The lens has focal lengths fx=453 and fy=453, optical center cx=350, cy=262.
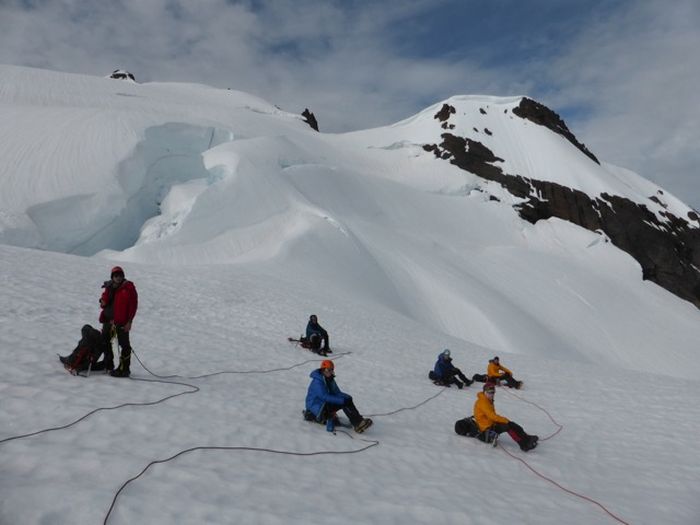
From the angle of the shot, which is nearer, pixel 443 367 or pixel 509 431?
pixel 509 431

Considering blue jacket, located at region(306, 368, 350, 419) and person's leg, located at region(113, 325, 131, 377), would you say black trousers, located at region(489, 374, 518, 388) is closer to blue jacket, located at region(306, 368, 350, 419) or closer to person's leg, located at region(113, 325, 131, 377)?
blue jacket, located at region(306, 368, 350, 419)

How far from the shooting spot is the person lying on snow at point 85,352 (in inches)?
266

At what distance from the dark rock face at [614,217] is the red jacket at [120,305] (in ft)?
142

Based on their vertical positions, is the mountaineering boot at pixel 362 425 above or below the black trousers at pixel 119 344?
below

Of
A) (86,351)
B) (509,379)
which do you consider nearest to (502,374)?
(509,379)

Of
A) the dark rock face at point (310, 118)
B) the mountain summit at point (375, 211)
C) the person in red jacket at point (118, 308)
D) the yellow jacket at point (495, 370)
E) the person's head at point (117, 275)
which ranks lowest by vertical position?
the yellow jacket at point (495, 370)

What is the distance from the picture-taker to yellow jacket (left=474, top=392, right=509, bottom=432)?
7.04 meters

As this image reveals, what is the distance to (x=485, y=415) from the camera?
23.4 ft

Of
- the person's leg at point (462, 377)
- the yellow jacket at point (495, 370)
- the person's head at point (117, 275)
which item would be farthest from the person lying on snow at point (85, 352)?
the yellow jacket at point (495, 370)

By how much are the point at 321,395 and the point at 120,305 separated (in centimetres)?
334

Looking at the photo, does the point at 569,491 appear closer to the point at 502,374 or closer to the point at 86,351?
the point at 502,374

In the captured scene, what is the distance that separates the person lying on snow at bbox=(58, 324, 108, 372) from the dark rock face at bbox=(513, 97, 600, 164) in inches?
2308

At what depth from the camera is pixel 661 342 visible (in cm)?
3372

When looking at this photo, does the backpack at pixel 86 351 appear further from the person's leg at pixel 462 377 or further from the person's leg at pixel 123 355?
the person's leg at pixel 462 377
